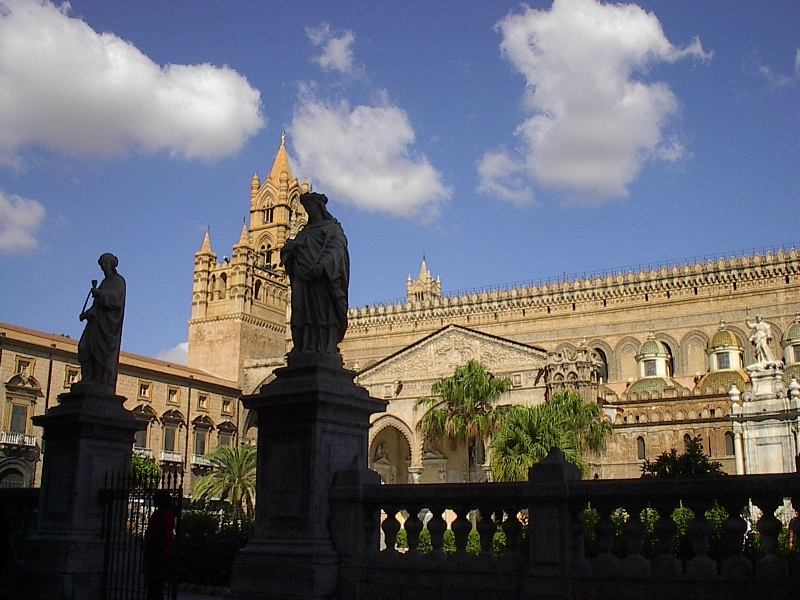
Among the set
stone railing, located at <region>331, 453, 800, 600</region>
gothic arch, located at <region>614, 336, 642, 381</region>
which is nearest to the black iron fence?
stone railing, located at <region>331, 453, 800, 600</region>

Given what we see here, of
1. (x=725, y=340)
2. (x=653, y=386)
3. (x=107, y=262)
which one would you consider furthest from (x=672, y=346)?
(x=107, y=262)

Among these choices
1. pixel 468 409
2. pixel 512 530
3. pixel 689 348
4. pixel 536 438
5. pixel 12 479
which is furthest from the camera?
pixel 689 348

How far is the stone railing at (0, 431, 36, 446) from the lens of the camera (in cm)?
3975

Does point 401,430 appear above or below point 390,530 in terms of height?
above

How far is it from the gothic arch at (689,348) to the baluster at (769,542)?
49374mm

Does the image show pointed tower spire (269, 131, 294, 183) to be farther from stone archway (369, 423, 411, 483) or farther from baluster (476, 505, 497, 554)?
baluster (476, 505, 497, 554)

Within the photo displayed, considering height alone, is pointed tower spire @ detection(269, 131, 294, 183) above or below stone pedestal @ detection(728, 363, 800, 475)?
above

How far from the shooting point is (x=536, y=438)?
104ft

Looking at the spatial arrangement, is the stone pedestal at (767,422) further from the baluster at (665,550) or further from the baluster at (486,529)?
the baluster at (665,550)

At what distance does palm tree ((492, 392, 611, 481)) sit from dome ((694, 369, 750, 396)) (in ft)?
38.8

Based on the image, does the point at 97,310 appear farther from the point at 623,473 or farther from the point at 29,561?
the point at 623,473

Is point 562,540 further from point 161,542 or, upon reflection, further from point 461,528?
point 161,542

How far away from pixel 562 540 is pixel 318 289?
10.6 ft

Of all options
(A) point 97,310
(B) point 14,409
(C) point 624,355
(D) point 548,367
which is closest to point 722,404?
(D) point 548,367
